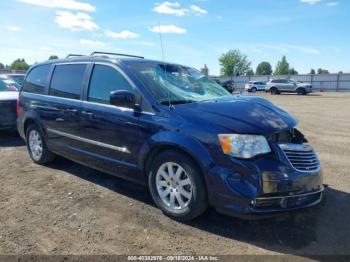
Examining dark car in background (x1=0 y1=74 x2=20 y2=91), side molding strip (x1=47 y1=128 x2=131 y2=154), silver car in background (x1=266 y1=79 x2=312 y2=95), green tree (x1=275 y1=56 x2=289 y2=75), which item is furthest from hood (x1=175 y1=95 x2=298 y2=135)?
green tree (x1=275 y1=56 x2=289 y2=75)

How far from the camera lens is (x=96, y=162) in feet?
16.4

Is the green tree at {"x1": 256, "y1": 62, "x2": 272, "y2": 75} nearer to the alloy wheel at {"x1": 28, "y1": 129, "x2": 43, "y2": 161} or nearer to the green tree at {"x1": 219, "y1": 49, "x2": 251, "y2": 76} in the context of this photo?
the green tree at {"x1": 219, "y1": 49, "x2": 251, "y2": 76}

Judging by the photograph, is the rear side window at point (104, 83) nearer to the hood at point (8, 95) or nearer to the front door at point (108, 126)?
the front door at point (108, 126)

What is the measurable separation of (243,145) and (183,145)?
631 mm

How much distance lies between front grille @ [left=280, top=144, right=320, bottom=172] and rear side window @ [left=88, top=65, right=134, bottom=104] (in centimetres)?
202

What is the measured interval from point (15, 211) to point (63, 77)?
2257 millimetres

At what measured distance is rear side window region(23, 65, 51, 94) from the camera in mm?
6137

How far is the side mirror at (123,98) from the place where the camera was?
4215 millimetres

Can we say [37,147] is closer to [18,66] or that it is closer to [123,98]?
[123,98]

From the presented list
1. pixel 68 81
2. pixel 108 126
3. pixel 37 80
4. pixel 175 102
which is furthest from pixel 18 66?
pixel 175 102

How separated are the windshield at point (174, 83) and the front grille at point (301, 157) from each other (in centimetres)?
127

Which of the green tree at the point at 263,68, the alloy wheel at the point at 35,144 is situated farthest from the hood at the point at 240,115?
the green tree at the point at 263,68

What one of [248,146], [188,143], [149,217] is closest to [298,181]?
[248,146]

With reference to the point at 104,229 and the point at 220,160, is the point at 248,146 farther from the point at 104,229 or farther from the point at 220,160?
the point at 104,229
